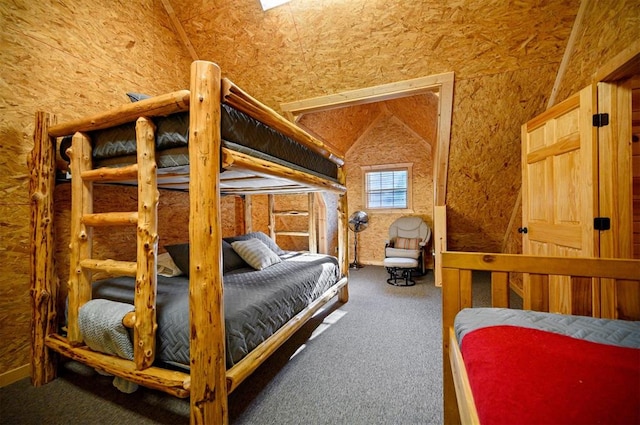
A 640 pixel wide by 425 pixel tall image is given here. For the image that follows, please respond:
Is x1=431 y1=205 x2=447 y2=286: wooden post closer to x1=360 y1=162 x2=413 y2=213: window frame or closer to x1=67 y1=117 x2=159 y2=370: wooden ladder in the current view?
x1=360 y1=162 x2=413 y2=213: window frame

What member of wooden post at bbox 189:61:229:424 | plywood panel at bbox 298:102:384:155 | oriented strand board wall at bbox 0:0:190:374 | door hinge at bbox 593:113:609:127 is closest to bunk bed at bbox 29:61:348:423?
wooden post at bbox 189:61:229:424

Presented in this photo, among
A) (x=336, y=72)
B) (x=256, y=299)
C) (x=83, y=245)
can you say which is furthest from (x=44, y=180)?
(x=336, y=72)

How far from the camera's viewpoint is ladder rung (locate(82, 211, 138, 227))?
141 cm

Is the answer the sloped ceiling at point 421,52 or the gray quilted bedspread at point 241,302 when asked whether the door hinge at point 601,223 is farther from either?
the gray quilted bedspread at point 241,302

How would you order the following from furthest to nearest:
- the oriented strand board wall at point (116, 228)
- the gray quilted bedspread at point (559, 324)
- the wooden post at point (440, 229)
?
the wooden post at point (440, 229)
the oriented strand board wall at point (116, 228)
the gray quilted bedspread at point (559, 324)

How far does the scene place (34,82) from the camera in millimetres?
1848

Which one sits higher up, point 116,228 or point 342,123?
point 342,123

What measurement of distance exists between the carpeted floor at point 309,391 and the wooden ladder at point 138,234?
15.0 inches

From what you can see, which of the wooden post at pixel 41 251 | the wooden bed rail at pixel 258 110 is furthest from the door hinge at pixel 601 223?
the wooden post at pixel 41 251

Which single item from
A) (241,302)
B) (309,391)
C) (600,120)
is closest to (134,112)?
(241,302)

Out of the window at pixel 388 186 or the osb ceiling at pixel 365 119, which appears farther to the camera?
the window at pixel 388 186

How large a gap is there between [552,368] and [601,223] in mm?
1706

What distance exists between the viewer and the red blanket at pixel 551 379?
568 millimetres

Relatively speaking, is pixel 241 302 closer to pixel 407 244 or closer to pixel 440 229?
pixel 440 229
